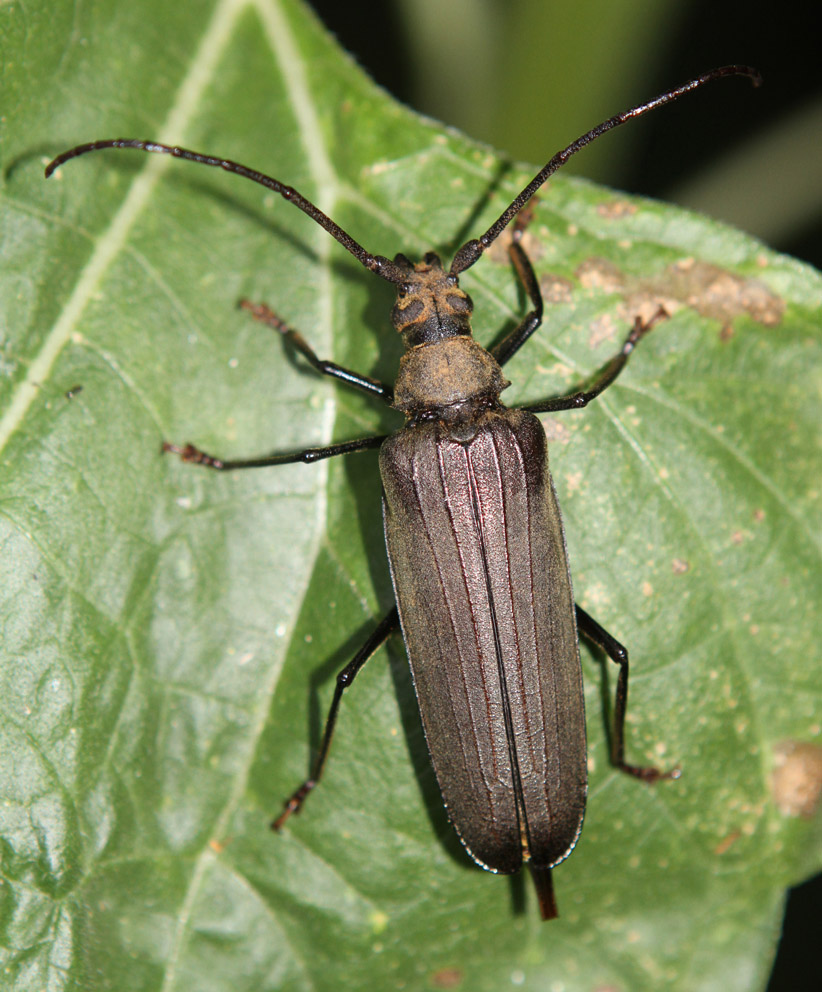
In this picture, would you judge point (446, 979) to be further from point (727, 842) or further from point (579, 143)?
point (579, 143)

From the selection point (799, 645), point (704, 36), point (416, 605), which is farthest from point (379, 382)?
point (704, 36)

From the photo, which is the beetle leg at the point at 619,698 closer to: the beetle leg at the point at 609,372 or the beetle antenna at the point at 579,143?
the beetle leg at the point at 609,372

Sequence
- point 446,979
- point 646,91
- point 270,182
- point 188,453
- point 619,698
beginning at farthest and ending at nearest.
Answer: point 646,91, point 446,979, point 619,698, point 188,453, point 270,182

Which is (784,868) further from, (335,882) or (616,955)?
(335,882)

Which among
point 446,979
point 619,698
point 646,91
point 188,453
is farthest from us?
point 646,91

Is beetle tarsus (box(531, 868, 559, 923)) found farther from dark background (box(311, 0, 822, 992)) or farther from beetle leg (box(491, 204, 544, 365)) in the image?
dark background (box(311, 0, 822, 992))

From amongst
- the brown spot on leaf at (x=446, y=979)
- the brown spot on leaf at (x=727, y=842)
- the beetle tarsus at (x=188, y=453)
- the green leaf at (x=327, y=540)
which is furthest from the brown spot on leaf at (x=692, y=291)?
the brown spot on leaf at (x=446, y=979)

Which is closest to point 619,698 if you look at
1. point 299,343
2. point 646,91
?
point 299,343
